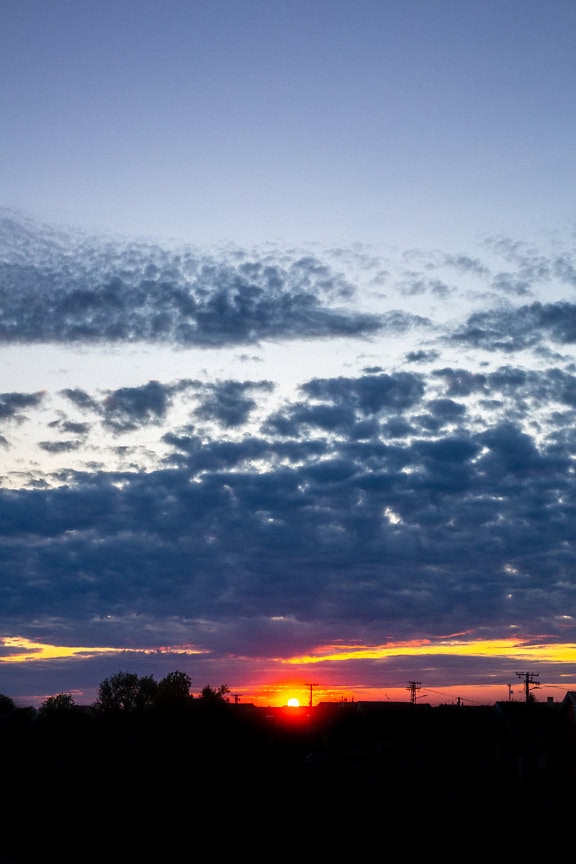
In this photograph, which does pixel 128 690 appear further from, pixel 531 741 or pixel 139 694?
pixel 531 741

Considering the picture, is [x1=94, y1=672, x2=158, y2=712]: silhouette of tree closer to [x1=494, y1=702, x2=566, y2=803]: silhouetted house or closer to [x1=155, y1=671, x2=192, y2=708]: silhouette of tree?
[x1=155, y1=671, x2=192, y2=708]: silhouette of tree

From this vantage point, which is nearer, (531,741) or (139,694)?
(531,741)

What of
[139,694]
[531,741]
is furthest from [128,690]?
[531,741]

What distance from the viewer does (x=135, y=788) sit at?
3509cm

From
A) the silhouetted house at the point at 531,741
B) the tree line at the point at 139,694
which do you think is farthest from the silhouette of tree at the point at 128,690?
the silhouetted house at the point at 531,741

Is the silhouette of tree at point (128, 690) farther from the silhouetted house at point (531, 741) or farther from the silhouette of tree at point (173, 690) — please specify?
the silhouetted house at point (531, 741)

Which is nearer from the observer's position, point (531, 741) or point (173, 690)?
point (531, 741)

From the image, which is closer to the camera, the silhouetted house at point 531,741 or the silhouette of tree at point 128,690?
the silhouetted house at point 531,741

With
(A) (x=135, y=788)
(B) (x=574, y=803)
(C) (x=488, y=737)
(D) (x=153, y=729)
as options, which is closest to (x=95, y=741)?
(D) (x=153, y=729)

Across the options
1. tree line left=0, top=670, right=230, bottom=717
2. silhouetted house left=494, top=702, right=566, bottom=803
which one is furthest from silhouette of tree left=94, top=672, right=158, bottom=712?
silhouetted house left=494, top=702, right=566, bottom=803

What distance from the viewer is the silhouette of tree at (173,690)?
359 feet

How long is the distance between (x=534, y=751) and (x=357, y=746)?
17241 millimetres

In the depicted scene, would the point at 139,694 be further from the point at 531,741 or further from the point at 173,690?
the point at 531,741

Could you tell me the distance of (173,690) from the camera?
12006 cm
